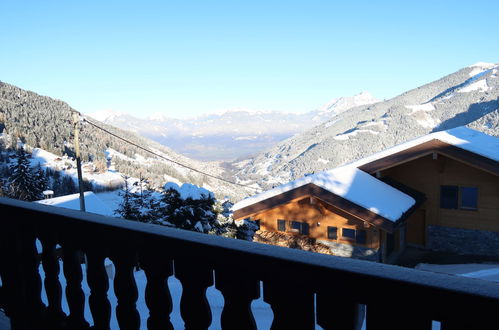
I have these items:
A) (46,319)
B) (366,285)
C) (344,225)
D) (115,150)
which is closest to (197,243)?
(366,285)

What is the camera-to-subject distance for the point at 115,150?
399ft

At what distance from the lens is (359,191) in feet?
40.7

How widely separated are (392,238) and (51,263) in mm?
13229

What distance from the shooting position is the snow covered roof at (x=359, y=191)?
1161 cm

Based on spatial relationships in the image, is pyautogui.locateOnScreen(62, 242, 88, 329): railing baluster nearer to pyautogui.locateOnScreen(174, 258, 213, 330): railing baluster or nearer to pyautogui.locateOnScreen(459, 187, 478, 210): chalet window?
pyautogui.locateOnScreen(174, 258, 213, 330): railing baluster

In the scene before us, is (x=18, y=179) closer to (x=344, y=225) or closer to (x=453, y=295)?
(x=344, y=225)

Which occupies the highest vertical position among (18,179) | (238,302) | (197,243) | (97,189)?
(197,243)

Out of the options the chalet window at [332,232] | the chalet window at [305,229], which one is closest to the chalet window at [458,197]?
the chalet window at [332,232]

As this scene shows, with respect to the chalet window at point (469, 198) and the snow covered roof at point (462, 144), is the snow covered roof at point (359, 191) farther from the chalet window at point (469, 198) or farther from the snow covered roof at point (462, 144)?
the chalet window at point (469, 198)

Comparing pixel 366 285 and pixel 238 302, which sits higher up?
pixel 366 285

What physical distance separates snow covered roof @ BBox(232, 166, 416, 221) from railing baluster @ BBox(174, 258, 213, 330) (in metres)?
10.4

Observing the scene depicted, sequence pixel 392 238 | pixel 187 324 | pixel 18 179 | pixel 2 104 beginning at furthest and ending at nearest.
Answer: pixel 2 104 → pixel 18 179 → pixel 392 238 → pixel 187 324

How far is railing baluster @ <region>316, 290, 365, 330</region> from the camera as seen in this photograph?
1255 mm

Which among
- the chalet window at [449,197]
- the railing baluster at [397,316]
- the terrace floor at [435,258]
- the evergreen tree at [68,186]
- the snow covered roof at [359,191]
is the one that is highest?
the railing baluster at [397,316]
